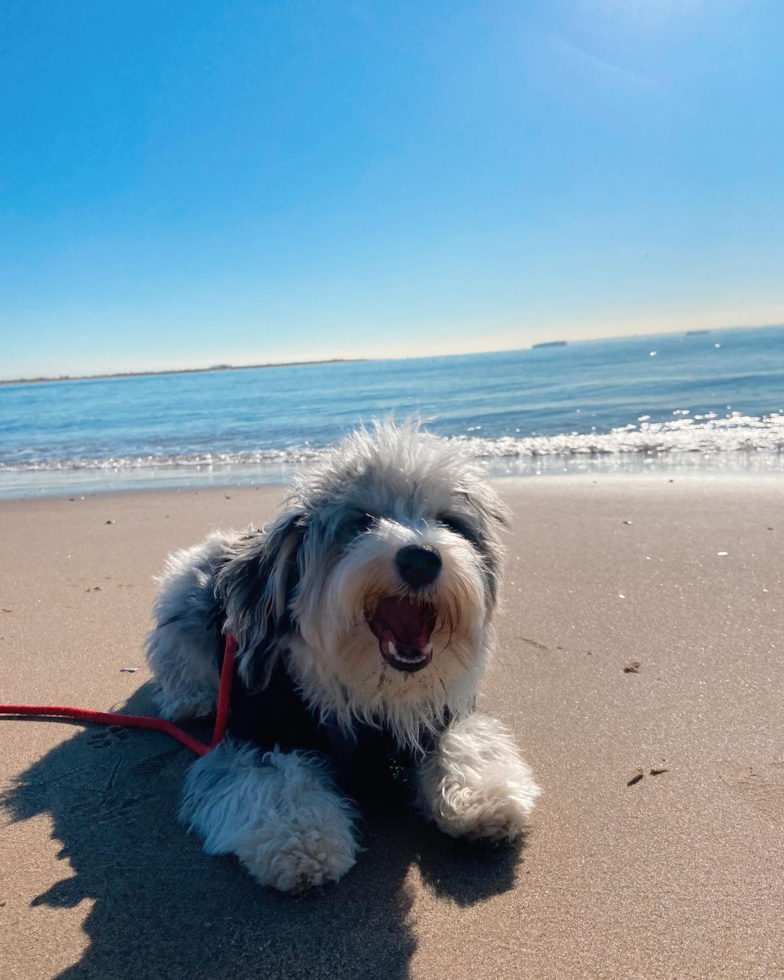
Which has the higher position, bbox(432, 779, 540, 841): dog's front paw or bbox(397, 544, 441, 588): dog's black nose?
bbox(397, 544, 441, 588): dog's black nose

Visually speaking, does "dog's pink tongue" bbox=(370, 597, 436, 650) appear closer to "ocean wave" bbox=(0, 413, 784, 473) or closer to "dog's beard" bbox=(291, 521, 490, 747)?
"dog's beard" bbox=(291, 521, 490, 747)

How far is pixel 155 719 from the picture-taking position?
3.33 metres

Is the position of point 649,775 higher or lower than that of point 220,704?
lower

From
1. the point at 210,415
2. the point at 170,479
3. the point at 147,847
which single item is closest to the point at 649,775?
the point at 147,847

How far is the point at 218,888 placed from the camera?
7.41 feet

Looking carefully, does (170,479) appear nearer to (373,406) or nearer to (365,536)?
(365,536)

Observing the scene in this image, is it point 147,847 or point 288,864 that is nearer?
point 288,864

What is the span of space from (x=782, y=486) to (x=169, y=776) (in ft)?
24.6

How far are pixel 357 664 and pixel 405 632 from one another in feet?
0.69

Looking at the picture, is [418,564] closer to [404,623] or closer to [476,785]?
[404,623]

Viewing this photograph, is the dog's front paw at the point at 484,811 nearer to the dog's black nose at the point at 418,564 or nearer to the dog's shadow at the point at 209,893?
the dog's shadow at the point at 209,893

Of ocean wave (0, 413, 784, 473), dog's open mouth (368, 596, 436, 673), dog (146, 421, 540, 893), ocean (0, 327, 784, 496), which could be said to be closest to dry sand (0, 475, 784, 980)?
dog (146, 421, 540, 893)

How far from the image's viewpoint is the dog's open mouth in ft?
8.04

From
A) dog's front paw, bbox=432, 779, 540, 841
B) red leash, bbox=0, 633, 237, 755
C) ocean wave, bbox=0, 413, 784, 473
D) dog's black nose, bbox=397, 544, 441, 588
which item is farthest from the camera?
ocean wave, bbox=0, 413, 784, 473
